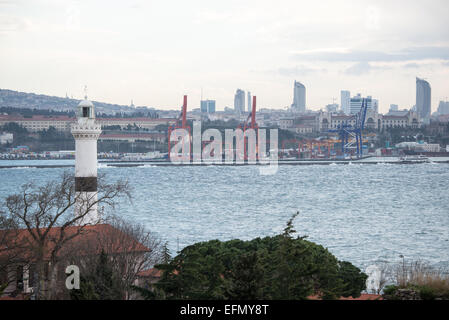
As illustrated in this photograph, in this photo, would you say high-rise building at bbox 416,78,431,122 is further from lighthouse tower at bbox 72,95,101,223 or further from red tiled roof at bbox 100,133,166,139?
lighthouse tower at bbox 72,95,101,223

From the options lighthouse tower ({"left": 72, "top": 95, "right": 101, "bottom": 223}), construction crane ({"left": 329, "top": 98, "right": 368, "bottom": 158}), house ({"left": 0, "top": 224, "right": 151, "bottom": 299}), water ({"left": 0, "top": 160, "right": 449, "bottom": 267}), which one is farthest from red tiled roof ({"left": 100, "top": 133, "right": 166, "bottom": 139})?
house ({"left": 0, "top": 224, "right": 151, "bottom": 299})

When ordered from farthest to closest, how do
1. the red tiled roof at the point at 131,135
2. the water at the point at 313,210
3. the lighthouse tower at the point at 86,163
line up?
the red tiled roof at the point at 131,135 < the water at the point at 313,210 < the lighthouse tower at the point at 86,163

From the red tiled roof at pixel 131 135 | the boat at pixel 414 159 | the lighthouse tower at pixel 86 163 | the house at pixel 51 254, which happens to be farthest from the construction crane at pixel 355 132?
the house at pixel 51 254

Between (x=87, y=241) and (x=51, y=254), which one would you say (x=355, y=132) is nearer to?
(x=87, y=241)

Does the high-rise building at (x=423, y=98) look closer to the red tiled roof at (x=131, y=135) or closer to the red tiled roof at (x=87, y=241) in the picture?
the red tiled roof at (x=131, y=135)

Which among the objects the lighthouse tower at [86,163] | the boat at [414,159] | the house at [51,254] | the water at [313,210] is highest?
the lighthouse tower at [86,163]

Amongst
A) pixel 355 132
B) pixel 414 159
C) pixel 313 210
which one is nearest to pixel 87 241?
pixel 313 210

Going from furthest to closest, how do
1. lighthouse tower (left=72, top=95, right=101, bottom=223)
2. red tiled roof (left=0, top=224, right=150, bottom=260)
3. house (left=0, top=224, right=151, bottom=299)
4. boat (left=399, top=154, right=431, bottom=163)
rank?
boat (left=399, top=154, right=431, bottom=163)
lighthouse tower (left=72, top=95, right=101, bottom=223)
red tiled roof (left=0, top=224, right=150, bottom=260)
house (left=0, top=224, right=151, bottom=299)
